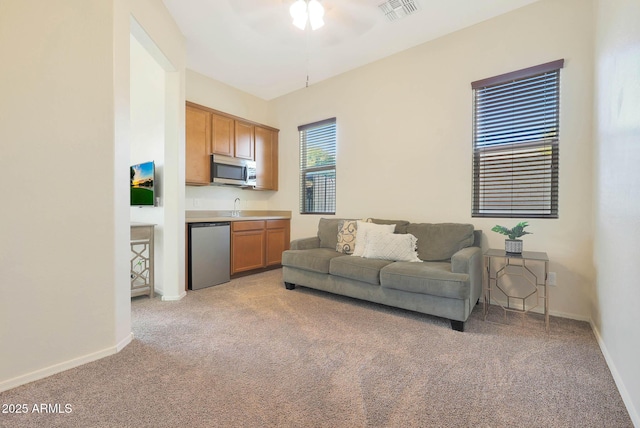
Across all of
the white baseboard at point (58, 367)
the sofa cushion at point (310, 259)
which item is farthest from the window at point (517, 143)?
the white baseboard at point (58, 367)

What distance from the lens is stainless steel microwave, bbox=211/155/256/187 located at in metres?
3.85

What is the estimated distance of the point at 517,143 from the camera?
2.73 meters

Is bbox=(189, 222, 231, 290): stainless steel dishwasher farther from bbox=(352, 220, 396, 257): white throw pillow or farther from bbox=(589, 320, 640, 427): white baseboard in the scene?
bbox=(589, 320, 640, 427): white baseboard

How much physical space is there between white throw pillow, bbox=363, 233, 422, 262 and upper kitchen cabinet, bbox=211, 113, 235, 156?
2513 millimetres

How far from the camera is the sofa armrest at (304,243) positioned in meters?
3.52

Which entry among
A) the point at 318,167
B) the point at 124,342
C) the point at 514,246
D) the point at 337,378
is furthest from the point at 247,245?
the point at 514,246

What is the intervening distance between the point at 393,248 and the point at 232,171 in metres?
2.58

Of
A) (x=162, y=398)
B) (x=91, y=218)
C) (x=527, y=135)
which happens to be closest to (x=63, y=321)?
(x=91, y=218)

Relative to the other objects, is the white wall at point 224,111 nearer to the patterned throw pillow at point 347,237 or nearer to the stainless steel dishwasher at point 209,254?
the stainless steel dishwasher at point 209,254

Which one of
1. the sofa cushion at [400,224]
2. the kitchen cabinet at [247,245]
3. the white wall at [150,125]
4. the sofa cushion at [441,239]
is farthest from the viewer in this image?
the kitchen cabinet at [247,245]

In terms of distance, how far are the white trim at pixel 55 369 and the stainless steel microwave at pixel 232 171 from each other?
2435 millimetres

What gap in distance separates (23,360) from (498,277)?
3.66m

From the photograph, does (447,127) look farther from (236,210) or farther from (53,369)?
(53,369)

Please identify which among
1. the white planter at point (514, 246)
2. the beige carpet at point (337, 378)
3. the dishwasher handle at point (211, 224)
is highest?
the dishwasher handle at point (211, 224)
